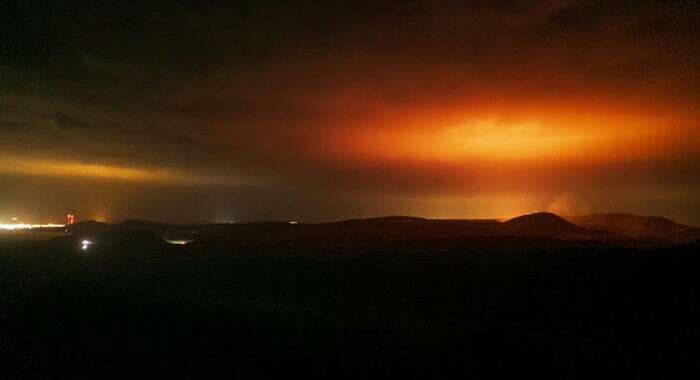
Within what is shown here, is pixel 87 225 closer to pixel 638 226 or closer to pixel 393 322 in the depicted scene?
pixel 393 322

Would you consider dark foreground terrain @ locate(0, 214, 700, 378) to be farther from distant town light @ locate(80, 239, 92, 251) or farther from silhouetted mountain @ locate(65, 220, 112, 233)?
silhouetted mountain @ locate(65, 220, 112, 233)

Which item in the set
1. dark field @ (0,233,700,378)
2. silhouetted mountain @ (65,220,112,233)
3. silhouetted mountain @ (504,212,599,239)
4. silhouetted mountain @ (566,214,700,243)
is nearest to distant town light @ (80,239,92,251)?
dark field @ (0,233,700,378)

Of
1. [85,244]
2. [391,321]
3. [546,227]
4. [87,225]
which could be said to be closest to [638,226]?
[546,227]

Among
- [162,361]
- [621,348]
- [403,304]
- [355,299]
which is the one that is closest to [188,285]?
[355,299]

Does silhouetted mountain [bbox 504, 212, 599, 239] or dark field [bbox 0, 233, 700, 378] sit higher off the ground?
silhouetted mountain [bbox 504, 212, 599, 239]

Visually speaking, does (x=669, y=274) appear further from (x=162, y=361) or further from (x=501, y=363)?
(x=162, y=361)
